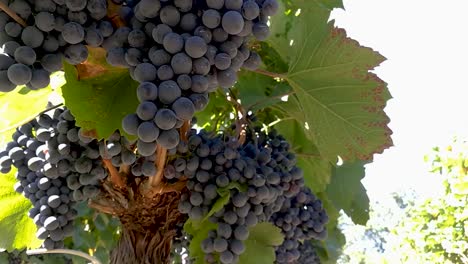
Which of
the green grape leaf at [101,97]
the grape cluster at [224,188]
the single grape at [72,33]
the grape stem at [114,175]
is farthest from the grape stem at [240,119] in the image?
the single grape at [72,33]

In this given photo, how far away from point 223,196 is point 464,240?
3584mm

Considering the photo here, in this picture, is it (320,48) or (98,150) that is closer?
(98,150)

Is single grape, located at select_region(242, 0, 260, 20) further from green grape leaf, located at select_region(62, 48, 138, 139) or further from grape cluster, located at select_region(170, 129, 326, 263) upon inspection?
grape cluster, located at select_region(170, 129, 326, 263)

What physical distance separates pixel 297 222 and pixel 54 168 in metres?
0.67

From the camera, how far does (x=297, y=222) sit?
4.62 ft

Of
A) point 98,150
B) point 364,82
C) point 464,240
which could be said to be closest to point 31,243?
point 98,150

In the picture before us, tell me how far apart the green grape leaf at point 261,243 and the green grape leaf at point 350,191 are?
666mm

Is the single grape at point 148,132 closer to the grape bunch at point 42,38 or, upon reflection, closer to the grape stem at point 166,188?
the grape bunch at point 42,38

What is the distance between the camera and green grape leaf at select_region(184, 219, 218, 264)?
3.76 ft

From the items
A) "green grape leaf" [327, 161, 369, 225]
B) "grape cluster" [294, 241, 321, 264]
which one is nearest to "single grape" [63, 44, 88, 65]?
"grape cluster" [294, 241, 321, 264]

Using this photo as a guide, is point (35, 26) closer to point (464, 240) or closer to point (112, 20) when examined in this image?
point (112, 20)

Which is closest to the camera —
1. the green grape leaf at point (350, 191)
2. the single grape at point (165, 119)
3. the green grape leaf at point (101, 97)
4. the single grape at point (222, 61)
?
the single grape at point (165, 119)

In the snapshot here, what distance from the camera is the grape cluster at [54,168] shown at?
1006 millimetres

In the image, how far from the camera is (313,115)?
1.17m
